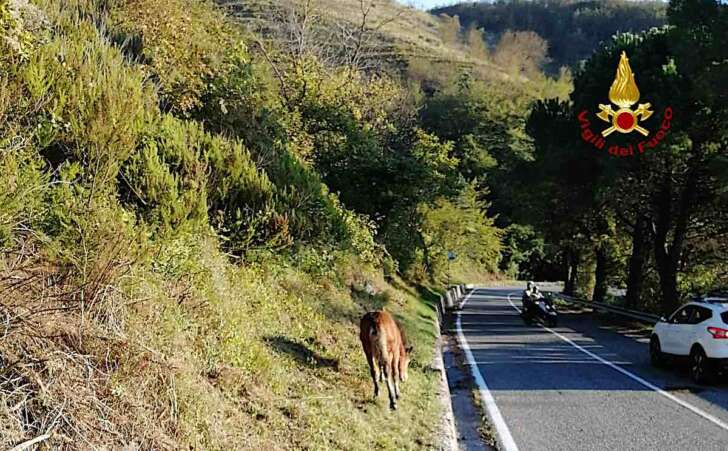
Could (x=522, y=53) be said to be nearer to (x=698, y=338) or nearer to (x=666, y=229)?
Result: (x=666, y=229)

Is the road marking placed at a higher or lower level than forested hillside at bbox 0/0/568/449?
Answer: lower

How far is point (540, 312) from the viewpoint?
27.5 meters

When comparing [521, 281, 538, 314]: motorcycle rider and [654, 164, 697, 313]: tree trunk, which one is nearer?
[654, 164, 697, 313]: tree trunk

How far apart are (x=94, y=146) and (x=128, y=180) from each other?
0.95m

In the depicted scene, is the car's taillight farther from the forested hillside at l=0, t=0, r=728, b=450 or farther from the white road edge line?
the forested hillside at l=0, t=0, r=728, b=450

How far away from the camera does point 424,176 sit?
2345 cm

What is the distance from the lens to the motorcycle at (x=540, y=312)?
89.6 ft

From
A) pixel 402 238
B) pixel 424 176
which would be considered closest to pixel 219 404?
pixel 424 176

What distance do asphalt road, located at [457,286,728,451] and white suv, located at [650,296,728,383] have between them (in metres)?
0.38

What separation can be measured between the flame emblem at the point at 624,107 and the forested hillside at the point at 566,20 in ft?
325

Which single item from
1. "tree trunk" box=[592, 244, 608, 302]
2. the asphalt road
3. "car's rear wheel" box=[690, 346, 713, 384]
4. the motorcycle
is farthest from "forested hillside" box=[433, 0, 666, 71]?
"car's rear wheel" box=[690, 346, 713, 384]

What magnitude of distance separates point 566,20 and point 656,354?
143 m

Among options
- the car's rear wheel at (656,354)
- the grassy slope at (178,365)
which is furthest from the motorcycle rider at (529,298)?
the grassy slope at (178,365)

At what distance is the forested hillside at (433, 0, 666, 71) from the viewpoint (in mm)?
132000
